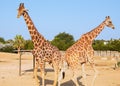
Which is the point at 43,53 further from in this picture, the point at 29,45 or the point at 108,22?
the point at 29,45

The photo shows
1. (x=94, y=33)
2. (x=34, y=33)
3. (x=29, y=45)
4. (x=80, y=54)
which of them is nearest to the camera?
(x=80, y=54)

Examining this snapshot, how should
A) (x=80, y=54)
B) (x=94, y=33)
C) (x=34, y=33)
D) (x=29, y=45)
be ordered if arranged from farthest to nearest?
1. (x=29, y=45)
2. (x=94, y=33)
3. (x=34, y=33)
4. (x=80, y=54)

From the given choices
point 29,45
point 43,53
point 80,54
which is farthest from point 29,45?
point 80,54

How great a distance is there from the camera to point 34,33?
47.1 ft

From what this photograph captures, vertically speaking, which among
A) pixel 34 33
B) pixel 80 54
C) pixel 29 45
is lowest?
pixel 80 54

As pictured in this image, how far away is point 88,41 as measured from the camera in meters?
14.2

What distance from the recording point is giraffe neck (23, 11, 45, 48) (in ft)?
46.4

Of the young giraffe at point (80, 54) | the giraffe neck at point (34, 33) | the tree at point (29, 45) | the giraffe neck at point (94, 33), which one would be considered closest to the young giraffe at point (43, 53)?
the giraffe neck at point (34, 33)

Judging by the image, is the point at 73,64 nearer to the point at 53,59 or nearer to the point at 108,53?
the point at 53,59

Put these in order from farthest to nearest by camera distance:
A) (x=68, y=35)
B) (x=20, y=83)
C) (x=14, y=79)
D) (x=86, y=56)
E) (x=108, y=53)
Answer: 1. (x=68, y=35)
2. (x=108, y=53)
3. (x=14, y=79)
4. (x=20, y=83)
5. (x=86, y=56)

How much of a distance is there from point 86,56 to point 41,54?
6.02ft

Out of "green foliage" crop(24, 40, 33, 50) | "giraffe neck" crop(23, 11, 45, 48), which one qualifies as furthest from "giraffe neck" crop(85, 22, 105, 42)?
"green foliage" crop(24, 40, 33, 50)

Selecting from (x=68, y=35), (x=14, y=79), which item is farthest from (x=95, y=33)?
(x=68, y=35)

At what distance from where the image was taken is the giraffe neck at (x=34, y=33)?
1416 cm
